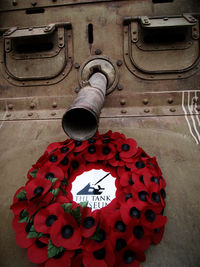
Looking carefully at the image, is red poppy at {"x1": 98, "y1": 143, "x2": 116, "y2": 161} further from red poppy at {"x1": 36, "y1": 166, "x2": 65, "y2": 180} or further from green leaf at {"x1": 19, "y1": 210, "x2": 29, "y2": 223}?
green leaf at {"x1": 19, "y1": 210, "x2": 29, "y2": 223}

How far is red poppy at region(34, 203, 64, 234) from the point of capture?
131 centimetres

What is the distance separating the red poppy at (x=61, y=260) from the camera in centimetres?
125

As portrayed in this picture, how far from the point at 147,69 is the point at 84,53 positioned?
751mm

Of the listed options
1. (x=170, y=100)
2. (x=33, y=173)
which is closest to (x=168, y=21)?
(x=170, y=100)

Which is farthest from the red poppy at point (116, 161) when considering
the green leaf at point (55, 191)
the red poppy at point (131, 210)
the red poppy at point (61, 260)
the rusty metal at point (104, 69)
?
the rusty metal at point (104, 69)

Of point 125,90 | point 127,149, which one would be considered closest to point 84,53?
point 125,90

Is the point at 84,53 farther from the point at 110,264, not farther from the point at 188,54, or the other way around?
the point at 110,264

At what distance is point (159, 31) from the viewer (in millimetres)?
2414

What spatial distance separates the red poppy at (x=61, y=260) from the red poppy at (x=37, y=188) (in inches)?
14.5

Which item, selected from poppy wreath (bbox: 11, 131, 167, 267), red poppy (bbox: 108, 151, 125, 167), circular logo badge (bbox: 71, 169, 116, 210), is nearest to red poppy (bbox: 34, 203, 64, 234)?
poppy wreath (bbox: 11, 131, 167, 267)

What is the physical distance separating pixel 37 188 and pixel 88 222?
407 millimetres

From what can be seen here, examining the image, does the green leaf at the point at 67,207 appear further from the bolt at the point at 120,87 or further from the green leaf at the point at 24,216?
the bolt at the point at 120,87

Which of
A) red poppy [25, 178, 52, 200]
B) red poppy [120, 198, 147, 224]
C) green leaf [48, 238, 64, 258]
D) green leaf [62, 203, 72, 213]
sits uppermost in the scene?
red poppy [25, 178, 52, 200]

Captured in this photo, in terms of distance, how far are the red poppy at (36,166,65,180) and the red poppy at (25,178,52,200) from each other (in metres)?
0.08
